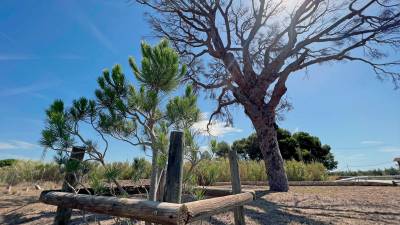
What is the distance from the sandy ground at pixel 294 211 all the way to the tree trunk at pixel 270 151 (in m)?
0.53

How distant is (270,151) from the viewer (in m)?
6.12

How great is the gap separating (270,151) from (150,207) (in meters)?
4.86

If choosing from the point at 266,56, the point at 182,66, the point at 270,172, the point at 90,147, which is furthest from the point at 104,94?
the point at 266,56

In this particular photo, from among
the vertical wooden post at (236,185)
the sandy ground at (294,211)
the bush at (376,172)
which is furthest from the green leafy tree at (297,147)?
the vertical wooden post at (236,185)

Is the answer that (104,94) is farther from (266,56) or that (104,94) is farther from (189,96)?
(266,56)

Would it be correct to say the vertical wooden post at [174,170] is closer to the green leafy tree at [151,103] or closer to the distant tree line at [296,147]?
the green leafy tree at [151,103]

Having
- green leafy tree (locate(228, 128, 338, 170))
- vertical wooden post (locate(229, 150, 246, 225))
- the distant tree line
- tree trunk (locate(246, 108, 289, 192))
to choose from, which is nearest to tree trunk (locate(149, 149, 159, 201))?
vertical wooden post (locate(229, 150, 246, 225))

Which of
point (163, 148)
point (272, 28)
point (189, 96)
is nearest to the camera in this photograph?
point (163, 148)

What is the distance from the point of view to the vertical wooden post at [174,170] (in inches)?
78.1

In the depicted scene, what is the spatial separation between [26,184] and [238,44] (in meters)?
8.40

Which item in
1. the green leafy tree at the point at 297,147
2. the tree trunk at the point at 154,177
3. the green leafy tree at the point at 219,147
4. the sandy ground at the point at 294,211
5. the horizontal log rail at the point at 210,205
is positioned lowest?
the sandy ground at the point at 294,211

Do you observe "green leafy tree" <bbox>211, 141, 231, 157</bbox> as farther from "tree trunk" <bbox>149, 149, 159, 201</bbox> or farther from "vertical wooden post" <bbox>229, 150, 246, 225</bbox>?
"tree trunk" <bbox>149, 149, 159, 201</bbox>

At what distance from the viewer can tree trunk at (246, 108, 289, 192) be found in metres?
5.97

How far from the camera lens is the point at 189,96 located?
122 inches
